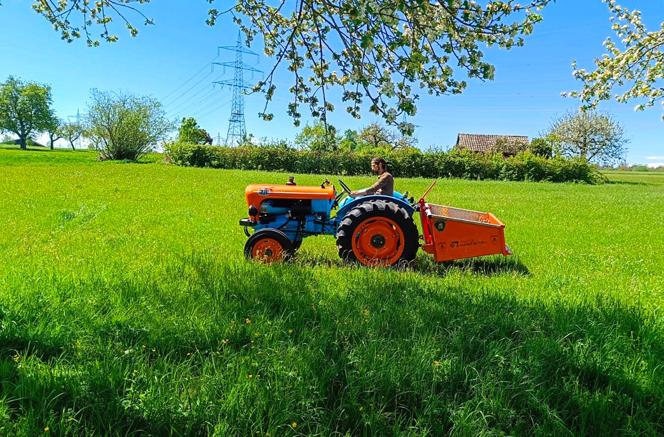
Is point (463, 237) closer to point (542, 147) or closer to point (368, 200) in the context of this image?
Answer: point (368, 200)

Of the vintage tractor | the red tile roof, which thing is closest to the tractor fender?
the vintage tractor

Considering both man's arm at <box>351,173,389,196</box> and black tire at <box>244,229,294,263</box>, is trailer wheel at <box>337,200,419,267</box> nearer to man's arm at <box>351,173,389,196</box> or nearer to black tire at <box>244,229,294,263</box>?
man's arm at <box>351,173,389,196</box>

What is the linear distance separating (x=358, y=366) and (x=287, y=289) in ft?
4.85

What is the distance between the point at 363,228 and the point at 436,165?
26693mm

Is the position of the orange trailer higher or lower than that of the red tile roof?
lower

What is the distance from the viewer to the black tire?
5.40 m

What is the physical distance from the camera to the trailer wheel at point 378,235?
547 cm

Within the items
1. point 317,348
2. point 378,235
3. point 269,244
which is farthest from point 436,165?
point 317,348

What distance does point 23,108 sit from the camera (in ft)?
239

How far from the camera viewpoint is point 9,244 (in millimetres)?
5922

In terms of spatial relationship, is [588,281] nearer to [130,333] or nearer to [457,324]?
[457,324]

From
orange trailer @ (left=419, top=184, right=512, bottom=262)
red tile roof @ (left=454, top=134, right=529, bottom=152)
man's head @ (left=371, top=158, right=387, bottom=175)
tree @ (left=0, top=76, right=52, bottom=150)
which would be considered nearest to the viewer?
orange trailer @ (left=419, top=184, right=512, bottom=262)

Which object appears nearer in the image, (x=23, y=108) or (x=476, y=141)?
(x=476, y=141)

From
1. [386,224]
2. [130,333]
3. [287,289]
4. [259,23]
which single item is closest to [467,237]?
[386,224]
